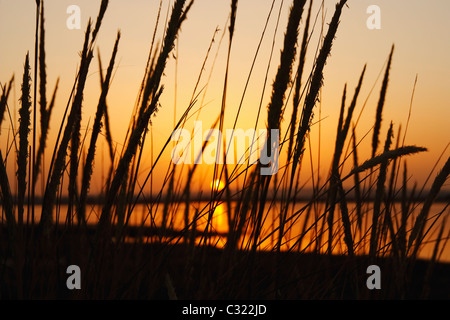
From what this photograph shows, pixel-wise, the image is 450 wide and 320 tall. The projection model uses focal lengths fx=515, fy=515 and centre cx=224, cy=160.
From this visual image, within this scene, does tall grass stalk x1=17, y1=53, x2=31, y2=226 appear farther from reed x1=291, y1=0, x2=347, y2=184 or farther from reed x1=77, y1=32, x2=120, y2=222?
reed x1=291, y1=0, x2=347, y2=184

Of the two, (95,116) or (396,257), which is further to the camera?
(396,257)

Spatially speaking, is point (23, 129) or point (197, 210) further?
point (197, 210)

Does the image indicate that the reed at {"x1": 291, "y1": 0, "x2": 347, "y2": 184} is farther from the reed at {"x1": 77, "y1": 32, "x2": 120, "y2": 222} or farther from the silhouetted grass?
the reed at {"x1": 77, "y1": 32, "x2": 120, "y2": 222}

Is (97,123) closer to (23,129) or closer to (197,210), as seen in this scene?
(23,129)

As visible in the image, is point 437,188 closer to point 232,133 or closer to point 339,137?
point 339,137

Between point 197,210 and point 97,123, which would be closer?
point 97,123

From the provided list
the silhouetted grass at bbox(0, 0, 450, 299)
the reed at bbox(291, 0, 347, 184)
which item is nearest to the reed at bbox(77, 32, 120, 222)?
the silhouetted grass at bbox(0, 0, 450, 299)

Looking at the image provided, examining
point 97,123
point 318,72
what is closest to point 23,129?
point 97,123

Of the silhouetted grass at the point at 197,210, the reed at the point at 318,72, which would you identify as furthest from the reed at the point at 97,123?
the reed at the point at 318,72

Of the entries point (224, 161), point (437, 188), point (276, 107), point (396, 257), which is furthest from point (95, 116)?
point (396, 257)

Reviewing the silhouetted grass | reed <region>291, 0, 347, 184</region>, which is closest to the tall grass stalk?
the silhouetted grass

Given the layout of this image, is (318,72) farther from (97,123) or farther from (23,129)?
(23,129)
